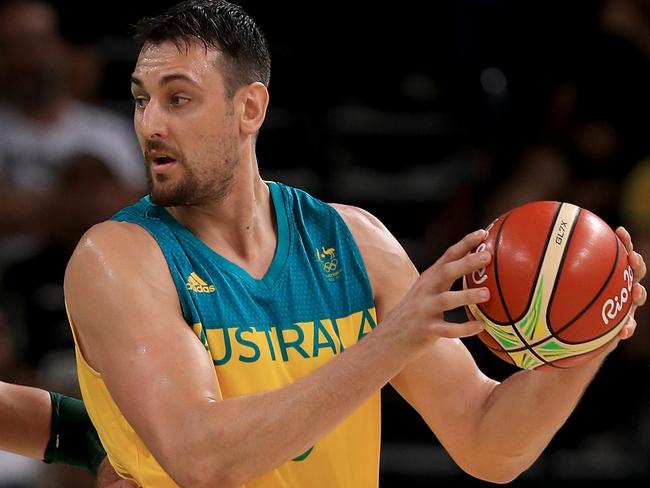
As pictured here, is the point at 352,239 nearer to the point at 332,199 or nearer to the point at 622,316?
the point at 622,316

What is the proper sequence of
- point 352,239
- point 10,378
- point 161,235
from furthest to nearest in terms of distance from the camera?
point 10,378
point 352,239
point 161,235

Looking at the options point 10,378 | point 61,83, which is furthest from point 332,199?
point 10,378

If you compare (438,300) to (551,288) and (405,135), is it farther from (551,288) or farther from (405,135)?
(405,135)

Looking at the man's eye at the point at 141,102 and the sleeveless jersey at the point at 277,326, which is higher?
the man's eye at the point at 141,102

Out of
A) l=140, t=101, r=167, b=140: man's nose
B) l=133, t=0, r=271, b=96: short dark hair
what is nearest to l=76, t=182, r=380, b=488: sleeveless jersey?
l=140, t=101, r=167, b=140: man's nose

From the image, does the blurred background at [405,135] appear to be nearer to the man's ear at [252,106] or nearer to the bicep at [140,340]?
the man's ear at [252,106]

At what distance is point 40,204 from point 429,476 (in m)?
3.01

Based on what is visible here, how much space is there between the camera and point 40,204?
7.84 metres

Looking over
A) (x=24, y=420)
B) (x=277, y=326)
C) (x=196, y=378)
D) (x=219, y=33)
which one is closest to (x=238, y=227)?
(x=277, y=326)

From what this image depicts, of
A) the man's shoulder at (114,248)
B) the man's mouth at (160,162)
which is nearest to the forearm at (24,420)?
the man's shoulder at (114,248)

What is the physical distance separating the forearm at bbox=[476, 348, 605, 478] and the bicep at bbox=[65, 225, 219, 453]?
1.07 metres

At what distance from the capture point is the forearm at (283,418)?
3451 mm

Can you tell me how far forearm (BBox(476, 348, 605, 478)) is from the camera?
398 centimetres

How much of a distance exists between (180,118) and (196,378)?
878 millimetres
